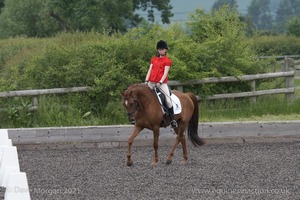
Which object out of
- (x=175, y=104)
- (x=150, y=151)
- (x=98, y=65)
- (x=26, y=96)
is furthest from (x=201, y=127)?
(x=26, y=96)

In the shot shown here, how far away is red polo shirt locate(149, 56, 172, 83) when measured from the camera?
42.3ft

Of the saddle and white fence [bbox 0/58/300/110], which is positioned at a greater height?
the saddle

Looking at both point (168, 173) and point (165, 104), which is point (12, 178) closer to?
point (168, 173)

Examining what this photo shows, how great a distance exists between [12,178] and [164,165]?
746 cm

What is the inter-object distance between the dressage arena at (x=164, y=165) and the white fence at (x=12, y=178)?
10.9 feet

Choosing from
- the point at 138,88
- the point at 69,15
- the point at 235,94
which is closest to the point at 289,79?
the point at 235,94

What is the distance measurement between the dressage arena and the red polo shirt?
1.52 metres

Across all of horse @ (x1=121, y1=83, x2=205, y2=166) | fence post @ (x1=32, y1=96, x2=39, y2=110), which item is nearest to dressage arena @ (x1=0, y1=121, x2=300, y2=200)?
horse @ (x1=121, y1=83, x2=205, y2=166)

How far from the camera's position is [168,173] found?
11758mm

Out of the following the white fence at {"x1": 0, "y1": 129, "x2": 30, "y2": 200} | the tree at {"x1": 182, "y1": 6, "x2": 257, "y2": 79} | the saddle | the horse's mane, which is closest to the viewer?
the white fence at {"x1": 0, "y1": 129, "x2": 30, "y2": 200}

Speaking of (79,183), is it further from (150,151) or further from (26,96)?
(26,96)

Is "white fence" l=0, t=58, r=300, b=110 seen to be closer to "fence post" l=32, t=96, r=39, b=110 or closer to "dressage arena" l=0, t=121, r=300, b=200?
"fence post" l=32, t=96, r=39, b=110

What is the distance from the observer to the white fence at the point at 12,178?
17.7 feet

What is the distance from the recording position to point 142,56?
1770 centimetres
